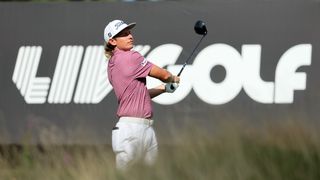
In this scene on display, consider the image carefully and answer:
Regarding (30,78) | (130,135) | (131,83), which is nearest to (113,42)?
(131,83)

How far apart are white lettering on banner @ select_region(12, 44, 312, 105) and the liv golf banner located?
0.01 meters

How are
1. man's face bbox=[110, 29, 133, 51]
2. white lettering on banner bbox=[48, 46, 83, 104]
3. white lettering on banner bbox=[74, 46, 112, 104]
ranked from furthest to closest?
1. white lettering on banner bbox=[48, 46, 83, 104]
2. white lettering on banner bbox=[74, 46, 112, 104]
3. man's face bbox=[110, 29, 133, 51]

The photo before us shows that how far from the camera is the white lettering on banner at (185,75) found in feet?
48.0

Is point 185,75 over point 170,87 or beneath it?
beneath

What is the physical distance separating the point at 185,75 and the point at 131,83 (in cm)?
588

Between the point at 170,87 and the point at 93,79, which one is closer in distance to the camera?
the point at 170,87

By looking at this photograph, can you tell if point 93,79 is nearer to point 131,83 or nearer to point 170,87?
point 170,87

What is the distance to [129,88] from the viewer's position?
923 cm

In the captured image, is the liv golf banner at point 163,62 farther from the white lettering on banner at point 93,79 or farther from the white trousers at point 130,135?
the white trousers at point 130,135

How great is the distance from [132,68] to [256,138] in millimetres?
1910

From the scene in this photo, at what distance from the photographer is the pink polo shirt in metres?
9.19

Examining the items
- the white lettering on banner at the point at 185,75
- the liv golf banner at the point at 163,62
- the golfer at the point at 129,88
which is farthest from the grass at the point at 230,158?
the white lettering on banner at the point at 185,75

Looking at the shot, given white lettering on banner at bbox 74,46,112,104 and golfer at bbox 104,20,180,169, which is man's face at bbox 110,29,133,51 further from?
white lettering on banner at bbox 74,46,112,104

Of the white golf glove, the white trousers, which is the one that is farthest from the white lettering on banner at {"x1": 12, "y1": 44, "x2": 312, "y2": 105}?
the white trousers
